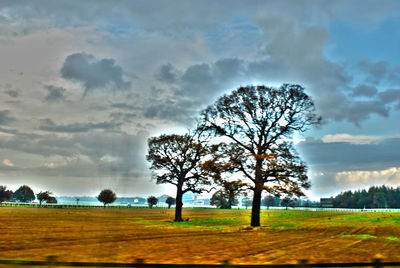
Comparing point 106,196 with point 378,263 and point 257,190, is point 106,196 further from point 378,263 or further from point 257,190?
point 378,263

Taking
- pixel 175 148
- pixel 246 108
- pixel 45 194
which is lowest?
pixel 45 194

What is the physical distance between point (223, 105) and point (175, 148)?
502 inches

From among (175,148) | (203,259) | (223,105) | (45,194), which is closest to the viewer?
(203,259)

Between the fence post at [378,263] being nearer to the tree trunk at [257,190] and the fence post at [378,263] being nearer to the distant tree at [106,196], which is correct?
the tree trunk at [257,190]

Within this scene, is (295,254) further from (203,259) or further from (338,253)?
(203,259)

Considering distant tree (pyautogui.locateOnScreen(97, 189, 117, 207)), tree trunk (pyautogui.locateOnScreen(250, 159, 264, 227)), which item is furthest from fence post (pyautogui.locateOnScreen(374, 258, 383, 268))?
distant tree (pyautogui.locateOnScreen(97, 189, 117, 207))

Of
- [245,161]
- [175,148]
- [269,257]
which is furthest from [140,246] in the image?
[175,148]

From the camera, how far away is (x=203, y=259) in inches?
633

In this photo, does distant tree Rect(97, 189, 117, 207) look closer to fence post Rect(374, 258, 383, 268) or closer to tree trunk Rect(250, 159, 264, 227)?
tree trunk Rect(250, 159, 264, 227)

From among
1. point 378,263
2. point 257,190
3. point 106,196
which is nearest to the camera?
point 378,263

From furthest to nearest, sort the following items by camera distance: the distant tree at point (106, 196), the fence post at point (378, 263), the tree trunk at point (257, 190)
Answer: the distant tree at point (106, 196)
the tree trunk at point (257, 190)
the fence post at point (378, 263)

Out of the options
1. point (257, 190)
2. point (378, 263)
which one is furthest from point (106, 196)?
point (378, 263)

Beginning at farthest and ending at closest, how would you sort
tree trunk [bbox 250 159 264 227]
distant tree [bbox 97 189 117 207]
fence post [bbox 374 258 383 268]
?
distant tree [bbox 97 189 117 207] < tree trunk [bbox 250 159 264 227] < fence post [bbox 374 258 383 268]

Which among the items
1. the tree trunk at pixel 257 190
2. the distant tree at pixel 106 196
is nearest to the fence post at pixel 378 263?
the tree trunk at pixel 257 190
